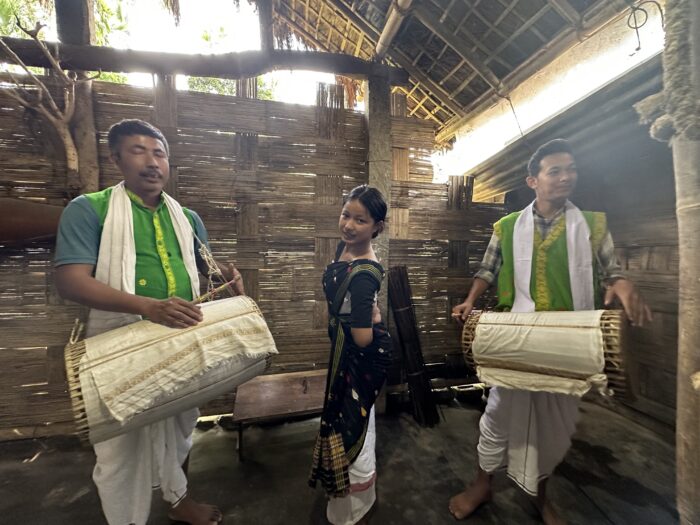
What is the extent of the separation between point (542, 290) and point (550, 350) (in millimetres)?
477

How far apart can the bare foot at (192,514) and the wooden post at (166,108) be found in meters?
2.47

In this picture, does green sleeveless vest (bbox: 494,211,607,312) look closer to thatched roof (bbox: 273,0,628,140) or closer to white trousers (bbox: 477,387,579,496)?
white trousers (bbox: 477,387,579,496)

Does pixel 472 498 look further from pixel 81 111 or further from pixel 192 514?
pixel 81 111

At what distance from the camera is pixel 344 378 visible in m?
1.60

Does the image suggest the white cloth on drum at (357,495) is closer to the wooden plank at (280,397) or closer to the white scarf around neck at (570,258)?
the wooden plank at (280,397)

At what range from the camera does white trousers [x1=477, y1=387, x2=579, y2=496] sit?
1772 mm

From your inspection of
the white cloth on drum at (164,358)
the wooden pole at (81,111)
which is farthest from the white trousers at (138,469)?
the wooden pole at (81,111)

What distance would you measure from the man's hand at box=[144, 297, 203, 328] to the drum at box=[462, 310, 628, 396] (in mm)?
1600

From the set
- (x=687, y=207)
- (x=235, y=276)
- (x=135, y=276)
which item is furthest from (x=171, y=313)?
(x=687, y=207)

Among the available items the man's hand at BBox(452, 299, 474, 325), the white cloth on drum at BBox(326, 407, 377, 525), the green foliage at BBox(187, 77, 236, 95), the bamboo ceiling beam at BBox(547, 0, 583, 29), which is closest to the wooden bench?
the white cloth on drum at BBox(326, 407, 377, 525)

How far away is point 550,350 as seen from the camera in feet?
4.75

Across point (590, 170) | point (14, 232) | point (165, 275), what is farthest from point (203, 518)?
point (590, 170)

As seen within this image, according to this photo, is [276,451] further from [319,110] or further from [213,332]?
[319,110]

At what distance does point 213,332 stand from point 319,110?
2.58 metres
